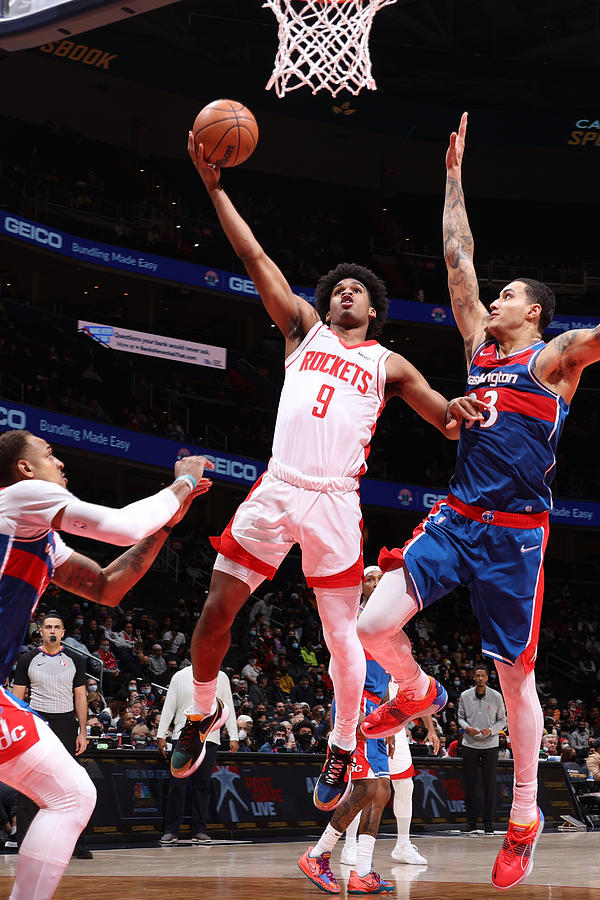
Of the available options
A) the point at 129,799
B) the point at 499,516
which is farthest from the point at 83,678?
the point at 499,516

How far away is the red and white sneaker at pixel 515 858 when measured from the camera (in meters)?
5.53

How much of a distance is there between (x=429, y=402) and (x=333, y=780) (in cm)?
226

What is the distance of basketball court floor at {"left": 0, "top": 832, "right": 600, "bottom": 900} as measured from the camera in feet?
19.7

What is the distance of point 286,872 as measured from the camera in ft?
29.2

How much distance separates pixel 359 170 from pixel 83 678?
26.3 meters

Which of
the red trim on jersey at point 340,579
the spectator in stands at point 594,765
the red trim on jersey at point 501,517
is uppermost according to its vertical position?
the red trim on jersey at point 501,517

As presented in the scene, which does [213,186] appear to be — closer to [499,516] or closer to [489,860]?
[499,516]

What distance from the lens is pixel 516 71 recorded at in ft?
100

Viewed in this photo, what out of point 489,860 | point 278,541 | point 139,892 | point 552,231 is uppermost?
point 552,231

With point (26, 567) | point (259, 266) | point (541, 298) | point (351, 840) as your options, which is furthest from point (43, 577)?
point (351, 840)

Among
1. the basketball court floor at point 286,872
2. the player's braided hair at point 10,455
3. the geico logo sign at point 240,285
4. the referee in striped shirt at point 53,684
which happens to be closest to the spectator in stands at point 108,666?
the basketball court floor at point 286,872

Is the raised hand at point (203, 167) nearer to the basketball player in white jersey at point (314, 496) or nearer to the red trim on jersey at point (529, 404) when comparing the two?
the basketball player in white jersey at point (314, 496)

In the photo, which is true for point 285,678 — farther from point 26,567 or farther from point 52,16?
point 26,567

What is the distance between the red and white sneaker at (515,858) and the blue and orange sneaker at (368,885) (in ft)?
7.08
